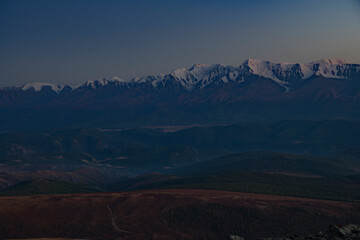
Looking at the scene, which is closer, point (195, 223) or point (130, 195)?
point (195, 223)

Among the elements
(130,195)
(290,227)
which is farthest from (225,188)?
(290,227)

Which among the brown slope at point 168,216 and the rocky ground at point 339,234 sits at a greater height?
the rocky ground at point 339,234

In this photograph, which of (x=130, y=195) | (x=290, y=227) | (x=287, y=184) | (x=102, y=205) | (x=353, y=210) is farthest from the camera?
(x=287, y=184)

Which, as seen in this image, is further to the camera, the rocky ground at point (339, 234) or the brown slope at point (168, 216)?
the brown slope at point (168, 216)

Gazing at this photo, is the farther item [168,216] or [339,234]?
[168,216]

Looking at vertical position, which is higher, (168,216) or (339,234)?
(339,234)

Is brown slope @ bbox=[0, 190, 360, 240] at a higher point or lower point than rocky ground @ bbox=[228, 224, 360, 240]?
lower

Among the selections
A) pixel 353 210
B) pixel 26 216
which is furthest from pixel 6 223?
pixel 353 210

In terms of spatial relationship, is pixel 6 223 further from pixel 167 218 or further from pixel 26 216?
pixel 167 218

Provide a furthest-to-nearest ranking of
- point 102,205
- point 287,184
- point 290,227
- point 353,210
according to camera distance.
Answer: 1. point 287,184
2. point 102,205
3. point 353,210
4. point 290,227

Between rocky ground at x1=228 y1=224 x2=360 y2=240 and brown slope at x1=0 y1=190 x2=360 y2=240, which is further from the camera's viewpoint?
brown slope at x1=0 y1=190 x2=360 y2=240

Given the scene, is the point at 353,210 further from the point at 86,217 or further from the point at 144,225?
the point at 86,217
